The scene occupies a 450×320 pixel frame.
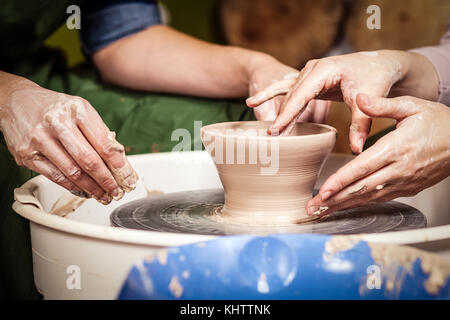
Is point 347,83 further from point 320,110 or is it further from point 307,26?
point 307,26

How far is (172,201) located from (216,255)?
0.46 m

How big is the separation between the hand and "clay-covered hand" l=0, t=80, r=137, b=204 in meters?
0.27

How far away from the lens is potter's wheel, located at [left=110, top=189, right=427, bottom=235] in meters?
0.93

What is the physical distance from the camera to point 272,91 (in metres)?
1.04

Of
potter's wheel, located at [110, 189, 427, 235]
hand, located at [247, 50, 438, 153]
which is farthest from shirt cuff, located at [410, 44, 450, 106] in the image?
potter's wheel, located at [110, 189, 427, 235]

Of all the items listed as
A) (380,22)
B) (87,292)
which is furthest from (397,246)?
(380,22)

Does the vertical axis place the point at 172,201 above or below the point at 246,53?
below

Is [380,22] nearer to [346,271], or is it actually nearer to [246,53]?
[246,53]

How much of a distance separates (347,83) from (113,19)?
1009mm

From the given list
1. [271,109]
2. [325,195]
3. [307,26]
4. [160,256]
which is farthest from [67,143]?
[307,26]

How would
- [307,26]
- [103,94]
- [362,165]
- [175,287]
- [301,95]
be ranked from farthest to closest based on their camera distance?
1. [307,26]
2. [103,94]
3. [301,95]
4. [362,165]
5. [175,287]

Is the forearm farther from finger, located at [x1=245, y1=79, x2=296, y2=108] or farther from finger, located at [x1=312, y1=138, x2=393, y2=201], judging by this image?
finger, located at [x1=312, y1=138, x2=393, y2=201]

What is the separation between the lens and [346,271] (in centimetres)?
69

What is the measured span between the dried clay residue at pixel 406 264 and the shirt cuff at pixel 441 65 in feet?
2.13
